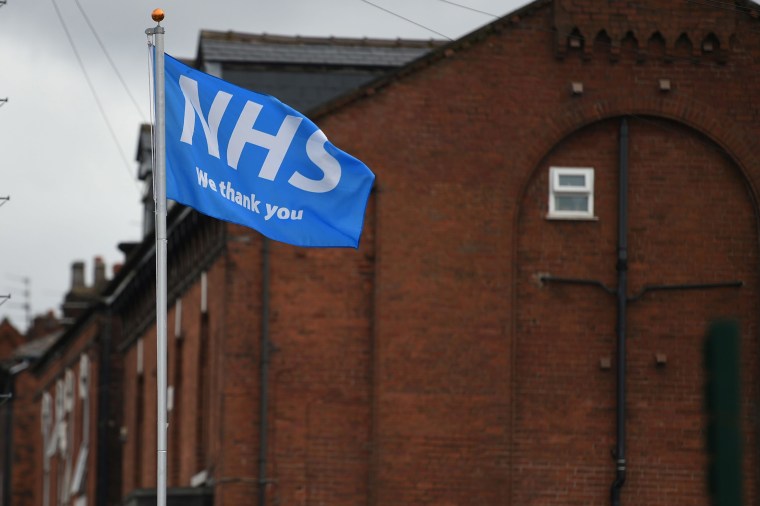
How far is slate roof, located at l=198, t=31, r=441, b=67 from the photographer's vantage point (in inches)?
1339

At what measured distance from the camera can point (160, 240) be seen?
51.2 feet

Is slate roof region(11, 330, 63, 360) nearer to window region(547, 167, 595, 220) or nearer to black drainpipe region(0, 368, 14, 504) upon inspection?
black drainpipe region(0, 368, 14, 504)

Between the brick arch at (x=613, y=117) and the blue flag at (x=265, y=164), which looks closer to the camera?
the blue flag at (x=265, y=164)

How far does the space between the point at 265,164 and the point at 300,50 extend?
18099mm

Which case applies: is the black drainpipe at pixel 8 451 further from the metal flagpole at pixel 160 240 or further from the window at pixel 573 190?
the metal flagpole at pixel 160 240

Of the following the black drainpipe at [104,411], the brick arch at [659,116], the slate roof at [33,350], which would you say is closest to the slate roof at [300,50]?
the brick arch at [659,116]

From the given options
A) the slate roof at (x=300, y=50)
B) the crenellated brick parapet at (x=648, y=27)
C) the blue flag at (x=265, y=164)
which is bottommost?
the blue flag at (x=265, y=164)

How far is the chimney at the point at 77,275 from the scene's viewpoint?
70812 millimetres

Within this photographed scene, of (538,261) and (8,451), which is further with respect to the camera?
(8,451)

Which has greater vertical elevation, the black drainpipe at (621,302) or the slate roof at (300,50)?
the slate roof at (300,50)

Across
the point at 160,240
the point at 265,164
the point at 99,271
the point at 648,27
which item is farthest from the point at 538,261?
the point at 99,271

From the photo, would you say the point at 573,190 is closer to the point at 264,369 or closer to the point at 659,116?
the point at 659,116

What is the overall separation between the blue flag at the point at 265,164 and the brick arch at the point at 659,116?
12.7 metres

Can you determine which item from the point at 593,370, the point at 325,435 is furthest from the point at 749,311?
the point at 325,435
